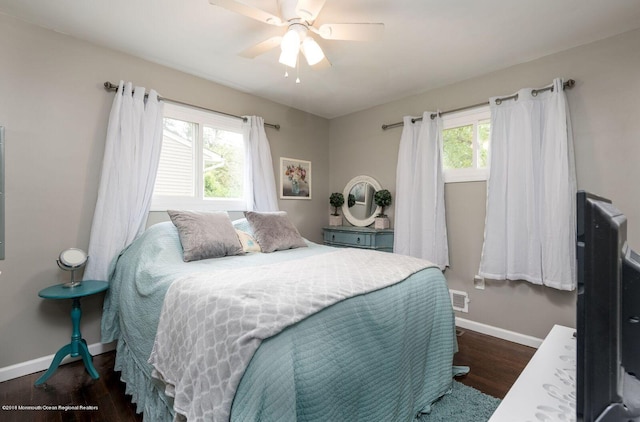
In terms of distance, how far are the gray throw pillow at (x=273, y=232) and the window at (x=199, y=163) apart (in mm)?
575

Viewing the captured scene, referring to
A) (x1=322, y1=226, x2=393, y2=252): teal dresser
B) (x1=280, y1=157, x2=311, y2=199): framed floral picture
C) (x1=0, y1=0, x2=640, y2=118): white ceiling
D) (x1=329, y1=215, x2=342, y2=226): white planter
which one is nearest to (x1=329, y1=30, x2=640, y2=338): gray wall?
(x1=0, y1=0, x2=640, y2=118): white ceiling

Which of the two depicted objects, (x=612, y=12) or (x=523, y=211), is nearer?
(x=612, y=12)

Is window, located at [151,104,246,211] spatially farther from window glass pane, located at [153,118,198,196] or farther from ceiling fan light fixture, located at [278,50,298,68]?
ceiling fan light fixture, located at [278,50,298,68]

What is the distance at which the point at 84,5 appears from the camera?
6.54ft

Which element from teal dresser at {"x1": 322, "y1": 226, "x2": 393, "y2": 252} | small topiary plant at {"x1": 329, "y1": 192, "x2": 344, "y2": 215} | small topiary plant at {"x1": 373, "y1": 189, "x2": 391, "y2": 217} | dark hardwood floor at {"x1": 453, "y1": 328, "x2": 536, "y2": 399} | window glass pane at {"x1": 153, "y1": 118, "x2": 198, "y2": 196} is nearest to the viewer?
dark hardwood floor at {"x1": 453, "y1": 328, "x2": 536, "y2": 399}

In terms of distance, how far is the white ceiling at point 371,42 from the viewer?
199 centimetres

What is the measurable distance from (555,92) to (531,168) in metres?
0.62

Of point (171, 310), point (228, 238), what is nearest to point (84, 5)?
point (228, 238)

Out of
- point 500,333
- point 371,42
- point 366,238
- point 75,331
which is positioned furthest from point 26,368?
point 500,333

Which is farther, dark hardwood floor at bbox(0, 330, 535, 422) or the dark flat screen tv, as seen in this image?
dark hardwood floor at bbox(0, 330, 535, 422)

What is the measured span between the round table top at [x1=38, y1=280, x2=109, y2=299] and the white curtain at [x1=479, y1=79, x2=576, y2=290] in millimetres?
3175

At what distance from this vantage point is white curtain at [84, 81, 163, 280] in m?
2.37

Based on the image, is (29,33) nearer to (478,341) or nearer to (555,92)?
(555,92)

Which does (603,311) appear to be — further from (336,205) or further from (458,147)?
(336,205)
